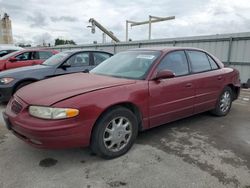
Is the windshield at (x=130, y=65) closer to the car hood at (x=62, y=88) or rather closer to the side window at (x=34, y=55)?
the car hood at (x=62, y=88)

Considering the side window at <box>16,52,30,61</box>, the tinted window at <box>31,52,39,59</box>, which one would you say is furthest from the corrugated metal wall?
the side window at <box>16,52,30,61</box>

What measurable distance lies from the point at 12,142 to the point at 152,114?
226 cm

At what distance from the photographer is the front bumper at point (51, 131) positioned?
2604mm

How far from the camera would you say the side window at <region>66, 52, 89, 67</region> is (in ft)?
21.3

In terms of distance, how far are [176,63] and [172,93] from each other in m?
0.62

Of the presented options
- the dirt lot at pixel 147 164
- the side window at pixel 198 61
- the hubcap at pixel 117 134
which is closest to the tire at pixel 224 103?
the side window at pixel 198 61

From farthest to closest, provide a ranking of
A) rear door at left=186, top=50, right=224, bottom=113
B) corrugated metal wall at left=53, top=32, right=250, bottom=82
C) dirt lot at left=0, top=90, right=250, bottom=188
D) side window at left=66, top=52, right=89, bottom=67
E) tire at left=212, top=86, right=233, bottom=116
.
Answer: corrugated metal wall at left=53, top=32, right=250, bottom=82 → side window at left=66, top=52, right=89, bottom=67 → tire at left=212, top=86, right=233, bottom=116 → rear door at left=186, top=50, right=224, bottom=113 → dirt lot at left=0, top=90, right=250, bottom=188

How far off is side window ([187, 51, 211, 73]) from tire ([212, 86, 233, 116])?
0.75 meters

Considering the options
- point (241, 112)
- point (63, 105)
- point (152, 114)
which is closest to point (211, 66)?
point (241, 112)

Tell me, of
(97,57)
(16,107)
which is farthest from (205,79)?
(97,57)

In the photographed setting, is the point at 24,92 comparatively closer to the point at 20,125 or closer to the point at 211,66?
the point at 20,125

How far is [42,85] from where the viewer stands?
341cm

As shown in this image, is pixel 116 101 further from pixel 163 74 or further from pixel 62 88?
pixel 163 74

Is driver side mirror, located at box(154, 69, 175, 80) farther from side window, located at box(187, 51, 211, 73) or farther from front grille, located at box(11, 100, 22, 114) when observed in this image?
front grille, located at box(11, 100, 22, 114)
